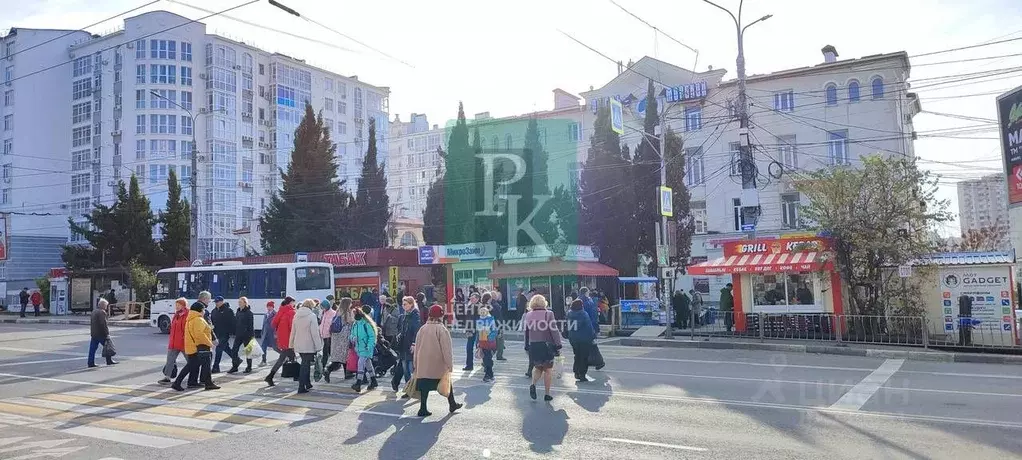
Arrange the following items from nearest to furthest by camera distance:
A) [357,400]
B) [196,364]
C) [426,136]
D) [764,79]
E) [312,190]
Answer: [357,400] → [196,364] → [764,79] → [312,190] → [426,136]

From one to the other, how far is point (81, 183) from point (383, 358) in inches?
2876

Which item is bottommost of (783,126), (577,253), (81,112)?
(577,253)

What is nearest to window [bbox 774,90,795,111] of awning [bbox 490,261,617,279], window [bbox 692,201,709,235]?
window [bbox 692,201,709,235]

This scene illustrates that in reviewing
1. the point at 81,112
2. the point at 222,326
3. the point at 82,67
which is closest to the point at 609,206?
the point at 222,326

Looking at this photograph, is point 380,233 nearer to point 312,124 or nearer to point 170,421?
point 312,124

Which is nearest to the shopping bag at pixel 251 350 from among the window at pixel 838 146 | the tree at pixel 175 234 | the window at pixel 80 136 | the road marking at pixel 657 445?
the road marking at pixel 657 445

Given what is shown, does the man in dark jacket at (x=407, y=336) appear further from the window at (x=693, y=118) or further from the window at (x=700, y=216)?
the window at (x=693, y=118)

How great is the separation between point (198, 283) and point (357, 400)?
2200 cm

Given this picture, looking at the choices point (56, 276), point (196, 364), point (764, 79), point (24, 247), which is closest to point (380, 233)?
point (56, 276)

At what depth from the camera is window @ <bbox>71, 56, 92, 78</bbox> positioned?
7175 cm

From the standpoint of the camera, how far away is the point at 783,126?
40.5m

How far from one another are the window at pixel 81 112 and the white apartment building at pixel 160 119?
0.35 ft

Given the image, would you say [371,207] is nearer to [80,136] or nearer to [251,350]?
[251,350]

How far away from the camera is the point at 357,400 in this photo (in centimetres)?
1098
